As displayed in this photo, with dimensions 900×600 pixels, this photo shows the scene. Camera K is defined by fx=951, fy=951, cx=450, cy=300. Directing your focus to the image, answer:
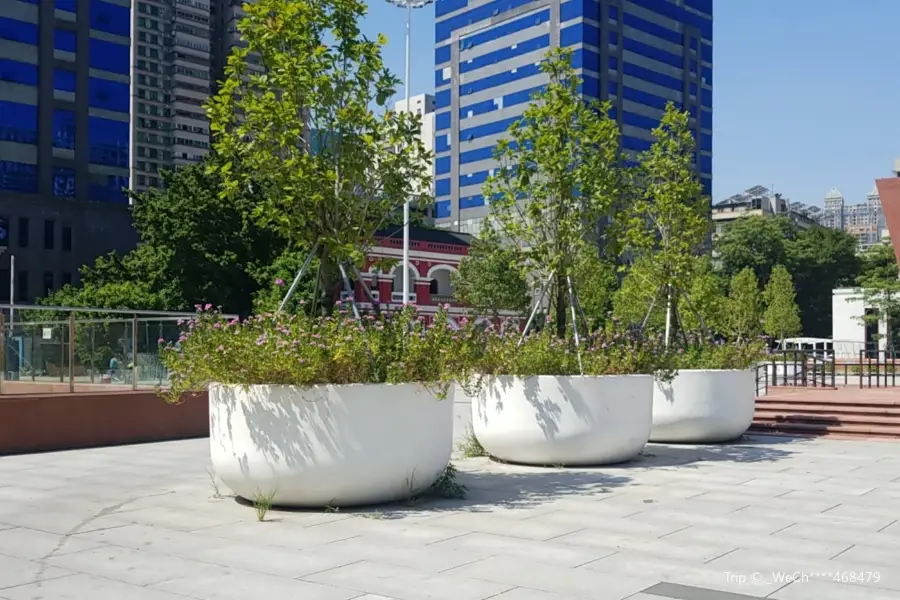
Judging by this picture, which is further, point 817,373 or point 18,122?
point 18,122

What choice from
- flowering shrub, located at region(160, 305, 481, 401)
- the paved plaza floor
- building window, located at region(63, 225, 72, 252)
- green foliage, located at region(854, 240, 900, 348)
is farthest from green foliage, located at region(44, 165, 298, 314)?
green foliage, located at region(854, 240, 900, 348)

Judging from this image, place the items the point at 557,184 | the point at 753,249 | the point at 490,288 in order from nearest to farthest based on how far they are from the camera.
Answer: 1. the point at 557,184
2. the point at 490,288
3. the point at 753,249

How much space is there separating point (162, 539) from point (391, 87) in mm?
5681

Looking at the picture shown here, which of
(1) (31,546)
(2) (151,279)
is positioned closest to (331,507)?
(1) (31,546)

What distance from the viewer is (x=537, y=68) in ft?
327

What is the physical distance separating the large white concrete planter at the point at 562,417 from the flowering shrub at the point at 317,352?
237cm

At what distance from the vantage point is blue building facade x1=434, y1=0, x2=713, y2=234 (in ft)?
317

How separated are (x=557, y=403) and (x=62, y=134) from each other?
61.4 meters

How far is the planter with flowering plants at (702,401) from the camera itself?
15.1 meters

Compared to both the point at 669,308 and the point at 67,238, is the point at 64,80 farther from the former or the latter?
the point at 669,308

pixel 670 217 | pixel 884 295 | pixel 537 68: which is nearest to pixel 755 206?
pixel 537 68

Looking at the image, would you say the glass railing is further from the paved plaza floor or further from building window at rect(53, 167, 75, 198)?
building window at rect(53, 167, 75, 198)

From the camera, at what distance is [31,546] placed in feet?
24.2

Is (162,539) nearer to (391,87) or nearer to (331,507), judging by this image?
(331,507)
